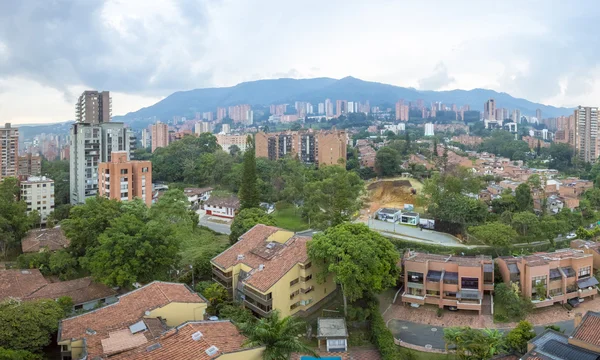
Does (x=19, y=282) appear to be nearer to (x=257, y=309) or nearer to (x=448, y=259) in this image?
(x=257, y=309)

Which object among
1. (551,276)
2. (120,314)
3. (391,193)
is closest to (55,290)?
(120,314)

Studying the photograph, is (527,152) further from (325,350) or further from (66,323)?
(66,323)

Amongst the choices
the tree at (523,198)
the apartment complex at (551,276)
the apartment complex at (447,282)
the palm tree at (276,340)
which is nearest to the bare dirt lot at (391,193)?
the tree at (523,198)

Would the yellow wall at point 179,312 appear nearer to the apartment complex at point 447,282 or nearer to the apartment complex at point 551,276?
the apartment complex at point 447,282

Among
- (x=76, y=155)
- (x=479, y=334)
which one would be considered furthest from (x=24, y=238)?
(x=479, y=334)

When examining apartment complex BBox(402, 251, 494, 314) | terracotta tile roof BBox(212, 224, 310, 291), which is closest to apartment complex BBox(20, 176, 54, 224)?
terracotta tile roof BBox(212, 224, 310, 291)

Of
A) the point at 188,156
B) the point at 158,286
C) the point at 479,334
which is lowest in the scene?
the point at 479,334
